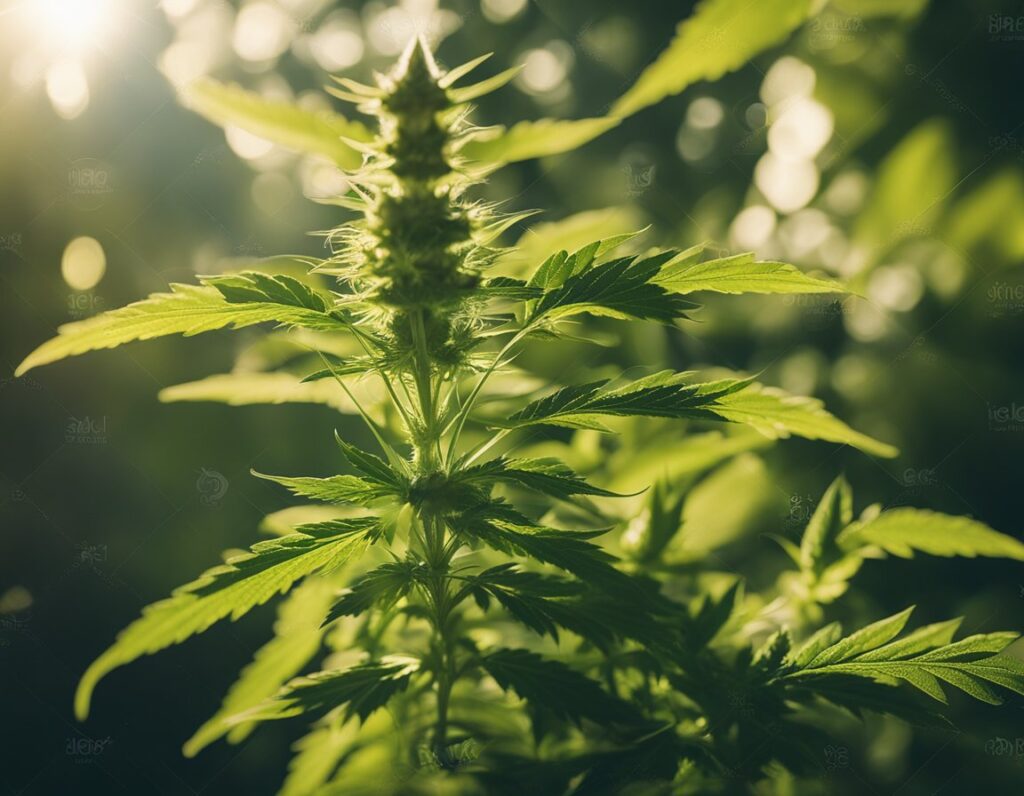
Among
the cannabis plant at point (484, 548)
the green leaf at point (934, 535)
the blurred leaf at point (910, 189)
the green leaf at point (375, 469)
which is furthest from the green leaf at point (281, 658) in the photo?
the blurred leaf at point (910, 189)

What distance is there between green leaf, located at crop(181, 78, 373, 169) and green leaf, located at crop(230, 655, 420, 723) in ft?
1.52

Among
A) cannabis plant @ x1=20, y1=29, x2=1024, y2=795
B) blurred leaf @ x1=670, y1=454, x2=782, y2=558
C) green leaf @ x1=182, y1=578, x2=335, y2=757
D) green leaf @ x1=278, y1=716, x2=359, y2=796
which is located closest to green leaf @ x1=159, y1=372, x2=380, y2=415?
cannabis plant @ x1=20, y1=29, x2=1024, y2=795

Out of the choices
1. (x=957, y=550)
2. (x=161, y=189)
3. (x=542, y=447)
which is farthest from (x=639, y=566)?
(x=161, y=189)

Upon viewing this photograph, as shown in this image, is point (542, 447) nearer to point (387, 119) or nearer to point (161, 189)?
point (387, 119)

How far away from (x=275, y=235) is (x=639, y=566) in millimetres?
975

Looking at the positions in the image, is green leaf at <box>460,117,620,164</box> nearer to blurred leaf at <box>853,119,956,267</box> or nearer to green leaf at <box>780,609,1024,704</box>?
green leaf at <box>780,609,1024,704</box>

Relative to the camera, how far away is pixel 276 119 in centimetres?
79

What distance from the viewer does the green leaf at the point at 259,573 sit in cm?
56

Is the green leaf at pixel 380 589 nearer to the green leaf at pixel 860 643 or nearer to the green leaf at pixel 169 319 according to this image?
the green leaf at pixel 169 319

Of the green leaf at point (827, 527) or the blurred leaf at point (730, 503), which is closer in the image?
the green leaf at point (827, 527)

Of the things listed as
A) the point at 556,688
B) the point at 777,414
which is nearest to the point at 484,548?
the point at 556,688

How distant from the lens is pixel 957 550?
76 centimetres

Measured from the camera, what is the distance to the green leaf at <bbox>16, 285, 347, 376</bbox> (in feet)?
1.81

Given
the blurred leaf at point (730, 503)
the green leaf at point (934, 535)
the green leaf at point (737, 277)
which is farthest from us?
the blurred leaf at point (730, 503)
